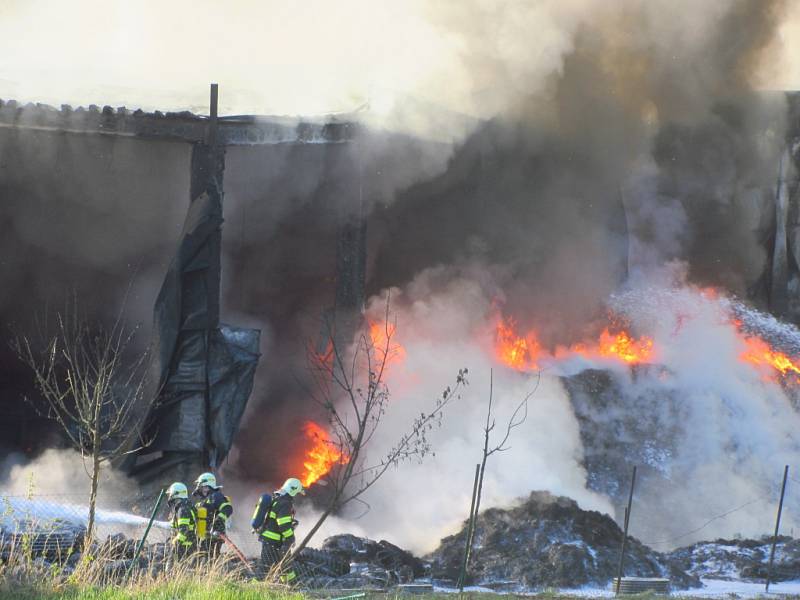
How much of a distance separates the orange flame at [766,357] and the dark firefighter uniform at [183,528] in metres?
11.7

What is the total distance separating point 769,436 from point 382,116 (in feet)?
25.0

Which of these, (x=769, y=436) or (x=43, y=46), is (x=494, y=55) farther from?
(x=43, y=46)

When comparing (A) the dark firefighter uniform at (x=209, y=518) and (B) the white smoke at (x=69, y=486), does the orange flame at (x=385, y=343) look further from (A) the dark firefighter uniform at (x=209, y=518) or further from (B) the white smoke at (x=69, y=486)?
(A) the dark firefighter uniform at (x=209, y=518)

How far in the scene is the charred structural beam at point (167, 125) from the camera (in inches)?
556

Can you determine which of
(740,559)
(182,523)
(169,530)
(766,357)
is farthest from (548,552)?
(766,357)

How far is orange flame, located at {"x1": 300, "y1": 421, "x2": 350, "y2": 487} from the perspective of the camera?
16.1 m

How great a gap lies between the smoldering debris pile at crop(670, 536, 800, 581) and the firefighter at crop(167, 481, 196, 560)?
20.7 feet

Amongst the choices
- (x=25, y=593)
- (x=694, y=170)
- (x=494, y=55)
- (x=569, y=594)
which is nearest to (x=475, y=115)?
(x=494, y=55)

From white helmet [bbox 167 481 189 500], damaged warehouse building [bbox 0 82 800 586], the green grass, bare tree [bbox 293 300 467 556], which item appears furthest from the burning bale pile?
the green grass

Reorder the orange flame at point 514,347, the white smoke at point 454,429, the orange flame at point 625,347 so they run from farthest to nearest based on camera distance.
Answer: the orange flame at point 625,347 < the orange flame at point 514,347 < the white smoke at point 454,429

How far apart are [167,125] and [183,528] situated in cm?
561

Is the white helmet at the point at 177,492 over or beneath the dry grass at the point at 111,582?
over

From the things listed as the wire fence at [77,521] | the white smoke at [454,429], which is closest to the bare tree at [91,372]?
the wire fence at [77,521]

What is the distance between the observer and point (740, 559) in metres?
14.7
